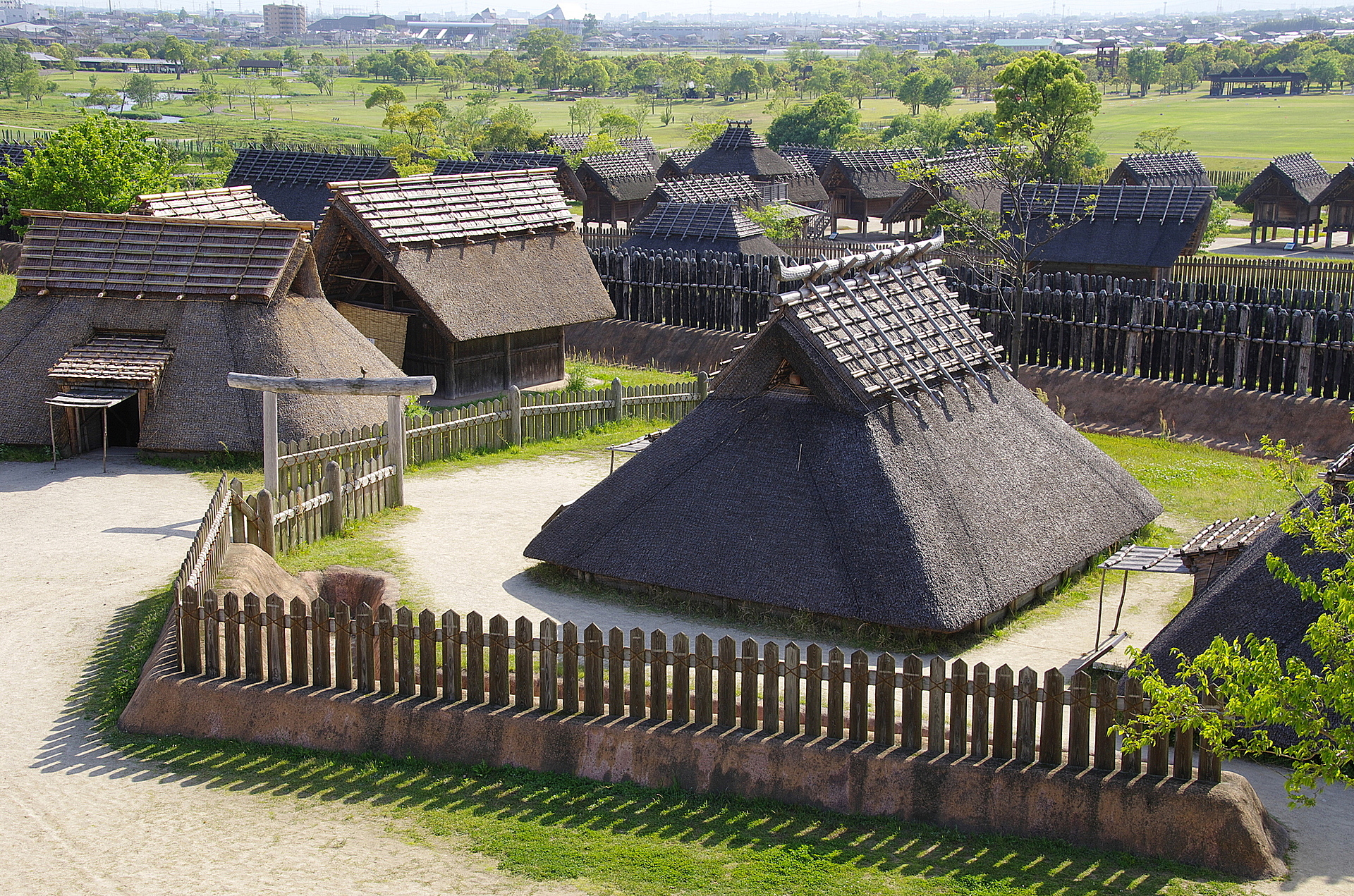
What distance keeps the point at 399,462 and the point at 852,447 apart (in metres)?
6.91

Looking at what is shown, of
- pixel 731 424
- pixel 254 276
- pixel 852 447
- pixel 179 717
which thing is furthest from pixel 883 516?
pixel 254 276

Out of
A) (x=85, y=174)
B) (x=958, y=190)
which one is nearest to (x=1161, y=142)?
(x=958, y=190)

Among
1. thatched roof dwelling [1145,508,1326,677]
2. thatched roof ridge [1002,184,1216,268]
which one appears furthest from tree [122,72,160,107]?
thatched roof dwelling [1145,508,1326,677]

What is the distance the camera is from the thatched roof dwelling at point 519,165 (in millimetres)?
48188

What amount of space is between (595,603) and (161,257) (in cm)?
1076

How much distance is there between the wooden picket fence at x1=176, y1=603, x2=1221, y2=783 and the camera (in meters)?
9.56

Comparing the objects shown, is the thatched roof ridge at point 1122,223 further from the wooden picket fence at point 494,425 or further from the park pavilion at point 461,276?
the wooden picket fence at point 494,425

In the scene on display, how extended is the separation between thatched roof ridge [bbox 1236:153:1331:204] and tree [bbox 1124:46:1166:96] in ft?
403

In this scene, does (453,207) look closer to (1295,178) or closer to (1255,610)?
(1255,610)

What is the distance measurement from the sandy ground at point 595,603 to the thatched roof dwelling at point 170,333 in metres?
2.80

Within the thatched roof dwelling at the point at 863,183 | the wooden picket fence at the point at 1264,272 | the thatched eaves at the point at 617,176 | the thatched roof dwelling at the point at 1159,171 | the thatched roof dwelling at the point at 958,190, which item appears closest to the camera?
the wooden picket fence at the point at 1264,272

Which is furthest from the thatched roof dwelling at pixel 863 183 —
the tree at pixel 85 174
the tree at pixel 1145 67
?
the tree at pixel 1145 67

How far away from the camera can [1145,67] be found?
167375 millimetres

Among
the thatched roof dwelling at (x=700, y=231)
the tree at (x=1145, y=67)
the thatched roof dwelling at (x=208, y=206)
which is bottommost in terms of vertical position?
the thatched roof dwelling at (x=700, y=231)
